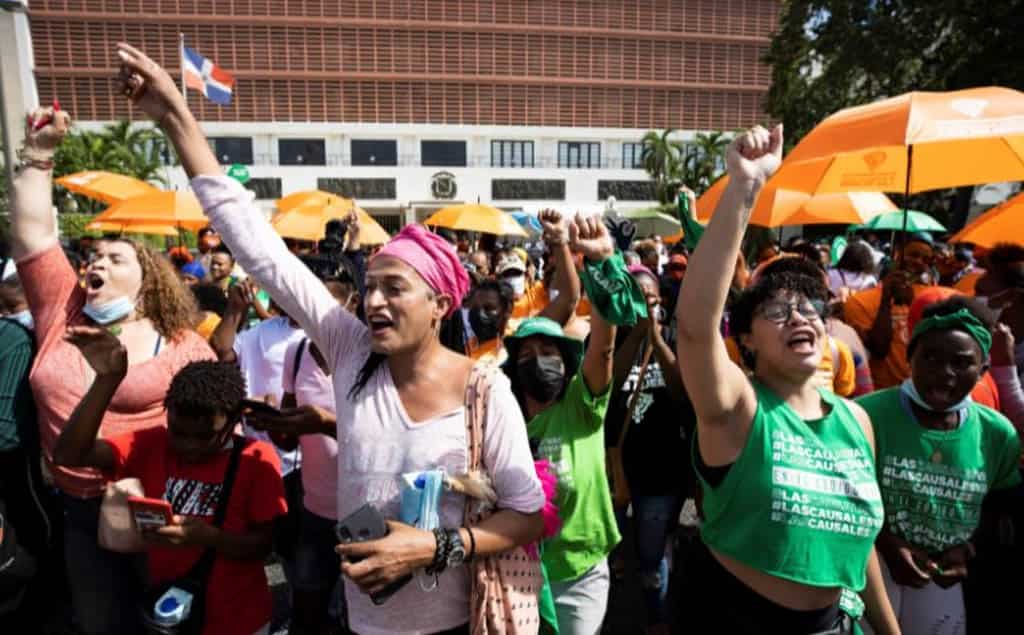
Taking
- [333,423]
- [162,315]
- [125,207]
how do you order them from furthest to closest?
[125,207] → [162,315] → [333,423]

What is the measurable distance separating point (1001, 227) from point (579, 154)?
148ft

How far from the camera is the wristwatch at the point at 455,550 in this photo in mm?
1659

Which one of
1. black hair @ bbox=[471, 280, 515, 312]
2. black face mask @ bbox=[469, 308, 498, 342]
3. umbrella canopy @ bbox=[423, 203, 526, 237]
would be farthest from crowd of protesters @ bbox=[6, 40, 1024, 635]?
umbrella canopy @ bbox=[423, 203, 526, 237]

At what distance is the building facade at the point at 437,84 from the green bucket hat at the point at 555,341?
4362 cm

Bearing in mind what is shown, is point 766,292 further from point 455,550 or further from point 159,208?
point 159,208

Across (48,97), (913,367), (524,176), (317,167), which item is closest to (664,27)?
(524,176)

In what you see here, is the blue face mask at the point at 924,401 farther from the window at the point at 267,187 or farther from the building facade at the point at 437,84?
the window at the point at 267,187

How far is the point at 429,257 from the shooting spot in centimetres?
186

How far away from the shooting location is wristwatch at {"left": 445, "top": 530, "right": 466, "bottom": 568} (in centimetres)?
166

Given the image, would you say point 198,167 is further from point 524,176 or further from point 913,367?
point 524,176

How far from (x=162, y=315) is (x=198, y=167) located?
1.15 metres

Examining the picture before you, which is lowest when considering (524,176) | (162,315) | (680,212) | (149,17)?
(162,315)

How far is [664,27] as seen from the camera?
47.8 m

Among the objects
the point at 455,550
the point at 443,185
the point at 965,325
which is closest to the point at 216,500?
the point at 455,550
